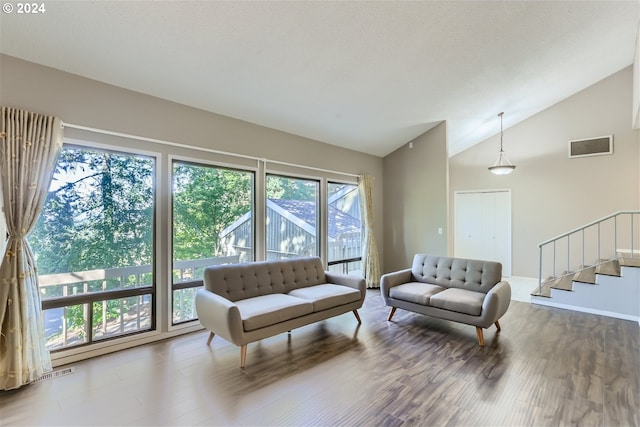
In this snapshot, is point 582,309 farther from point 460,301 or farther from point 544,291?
point 460,301

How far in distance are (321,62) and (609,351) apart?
432cm

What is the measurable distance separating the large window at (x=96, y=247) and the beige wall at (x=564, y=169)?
6494 mm

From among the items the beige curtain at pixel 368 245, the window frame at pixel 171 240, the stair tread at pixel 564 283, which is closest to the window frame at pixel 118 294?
the window frame at pixel 171 240

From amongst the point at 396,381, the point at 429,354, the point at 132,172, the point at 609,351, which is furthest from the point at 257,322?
the point at 609,351

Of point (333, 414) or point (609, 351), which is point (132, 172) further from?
point (609, 351)

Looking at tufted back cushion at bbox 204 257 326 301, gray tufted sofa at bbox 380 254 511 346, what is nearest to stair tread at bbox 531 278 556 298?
gray tufted sofa at bbox 380 254 511 346

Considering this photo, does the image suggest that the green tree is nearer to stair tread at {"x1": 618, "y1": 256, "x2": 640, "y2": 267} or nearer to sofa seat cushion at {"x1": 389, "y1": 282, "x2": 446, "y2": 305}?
sofa seat cushion at {"x1": 389, "y1": 282, "x2": 446, "y2": 305}

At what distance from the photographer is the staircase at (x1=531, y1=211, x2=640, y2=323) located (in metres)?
4.19

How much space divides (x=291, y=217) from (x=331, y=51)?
2.62 meters

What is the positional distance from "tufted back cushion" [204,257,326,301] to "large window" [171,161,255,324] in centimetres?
54

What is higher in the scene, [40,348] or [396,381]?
[40,348]

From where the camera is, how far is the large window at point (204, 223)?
3.70 meters

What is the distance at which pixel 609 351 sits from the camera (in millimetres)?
3137

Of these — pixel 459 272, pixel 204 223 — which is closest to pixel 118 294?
pixel 204 223
